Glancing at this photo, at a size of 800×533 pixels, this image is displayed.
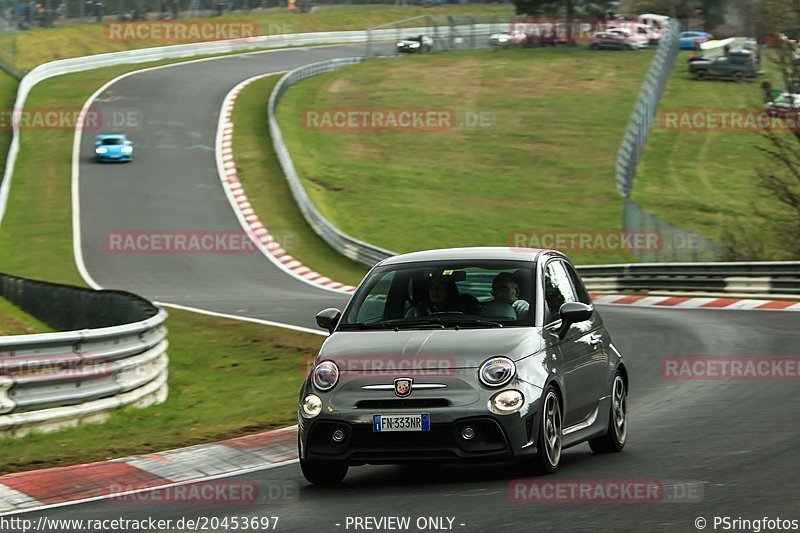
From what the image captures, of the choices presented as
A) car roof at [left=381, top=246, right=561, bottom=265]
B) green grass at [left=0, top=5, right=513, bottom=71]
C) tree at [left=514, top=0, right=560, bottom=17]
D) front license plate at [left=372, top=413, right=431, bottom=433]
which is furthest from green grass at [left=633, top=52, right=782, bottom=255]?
front license plate at [left=372, top=413, right=431, bottom=433]

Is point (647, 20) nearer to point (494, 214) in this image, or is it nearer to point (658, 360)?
point (494, 214)

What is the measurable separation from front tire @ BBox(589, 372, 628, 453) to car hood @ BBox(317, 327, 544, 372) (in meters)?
1.45

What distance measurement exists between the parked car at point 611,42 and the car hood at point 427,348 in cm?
7122

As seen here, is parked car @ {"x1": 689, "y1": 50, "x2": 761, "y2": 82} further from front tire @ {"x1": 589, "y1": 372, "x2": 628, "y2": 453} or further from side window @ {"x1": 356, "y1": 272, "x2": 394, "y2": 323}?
side window @ {"x1": 356, "y1": 272, "x2": 394, "y2": 323}

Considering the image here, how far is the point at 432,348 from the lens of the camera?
8.84m

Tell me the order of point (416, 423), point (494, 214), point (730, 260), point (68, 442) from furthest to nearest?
point (494, 214), point (730, 260), point (68, 442), point (416, 423)

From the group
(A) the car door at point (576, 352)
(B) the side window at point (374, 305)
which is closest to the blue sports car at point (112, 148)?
(A) the car door at point (576, 352)

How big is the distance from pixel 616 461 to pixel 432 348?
6.07 ft

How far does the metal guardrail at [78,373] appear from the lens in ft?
38.4

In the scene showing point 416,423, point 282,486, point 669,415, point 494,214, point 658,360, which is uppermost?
point 416,423

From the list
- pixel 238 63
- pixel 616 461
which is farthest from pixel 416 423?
pixel 238 63

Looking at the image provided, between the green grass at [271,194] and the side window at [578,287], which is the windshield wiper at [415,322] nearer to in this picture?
the side window at [578,287]

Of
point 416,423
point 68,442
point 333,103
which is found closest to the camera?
point 416,423

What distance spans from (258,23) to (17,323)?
224 feet
